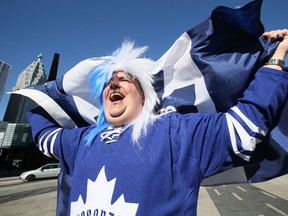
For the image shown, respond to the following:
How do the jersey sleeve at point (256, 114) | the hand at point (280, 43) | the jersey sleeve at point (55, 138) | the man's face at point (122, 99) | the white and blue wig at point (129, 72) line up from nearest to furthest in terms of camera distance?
the jersey sleeve at point (256, 114), the hand at point (280, 43), the man's face at point (122, 99), the white and blue wig at point (129, 72), the jersey sleeve at point (55, 138)

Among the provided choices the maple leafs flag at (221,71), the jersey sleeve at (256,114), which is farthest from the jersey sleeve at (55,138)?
the jersey sleeve at (256,114)

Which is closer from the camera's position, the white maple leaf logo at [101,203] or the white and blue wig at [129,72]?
the white maple leaf logo at [101,203]

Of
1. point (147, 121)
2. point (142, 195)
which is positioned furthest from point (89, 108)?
point (142, 195)

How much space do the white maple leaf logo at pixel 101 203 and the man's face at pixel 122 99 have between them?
41 centimetres

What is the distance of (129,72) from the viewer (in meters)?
1.83

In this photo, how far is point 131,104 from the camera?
1.69m

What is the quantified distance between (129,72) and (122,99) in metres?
0.24

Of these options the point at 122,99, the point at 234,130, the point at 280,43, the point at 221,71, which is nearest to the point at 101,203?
the point at 122,99

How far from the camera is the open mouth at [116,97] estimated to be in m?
1.75

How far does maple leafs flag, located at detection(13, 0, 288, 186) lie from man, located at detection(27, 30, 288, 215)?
136 millimetres

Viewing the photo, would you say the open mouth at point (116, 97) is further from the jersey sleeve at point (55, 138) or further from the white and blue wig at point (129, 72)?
the jersey sleeve at point (55, 138)

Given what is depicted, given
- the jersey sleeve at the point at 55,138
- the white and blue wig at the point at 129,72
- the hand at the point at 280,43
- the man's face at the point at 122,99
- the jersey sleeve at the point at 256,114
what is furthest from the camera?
the jersey sleeve at the point at 55,138

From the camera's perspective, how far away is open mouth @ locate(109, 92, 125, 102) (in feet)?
5.73

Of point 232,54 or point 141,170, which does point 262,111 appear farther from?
point 141,170
